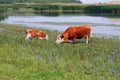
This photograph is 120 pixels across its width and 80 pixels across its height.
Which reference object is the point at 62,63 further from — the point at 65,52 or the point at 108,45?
the point at 108,45

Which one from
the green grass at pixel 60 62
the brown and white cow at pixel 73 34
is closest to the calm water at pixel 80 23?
the brown and white cow at pixel 73 34

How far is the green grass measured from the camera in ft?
30.5

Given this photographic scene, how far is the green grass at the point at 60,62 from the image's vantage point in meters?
9.29

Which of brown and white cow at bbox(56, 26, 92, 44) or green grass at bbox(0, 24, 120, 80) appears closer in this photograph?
green grass at bbox(0, 24, 120, 80)

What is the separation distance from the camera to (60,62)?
1121cm

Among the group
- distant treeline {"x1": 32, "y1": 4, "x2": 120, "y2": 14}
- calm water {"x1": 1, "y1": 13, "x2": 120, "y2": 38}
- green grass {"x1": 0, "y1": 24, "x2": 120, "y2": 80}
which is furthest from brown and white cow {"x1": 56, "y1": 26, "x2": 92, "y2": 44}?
distant treeline {"x1": 32, "y1": 4, "x2": 120, "y2": 14}

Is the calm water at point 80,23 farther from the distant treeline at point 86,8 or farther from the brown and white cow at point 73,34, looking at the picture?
the distant treeline at point 86,8

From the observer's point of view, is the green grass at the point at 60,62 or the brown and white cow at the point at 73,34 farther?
the brown and white cow at the point at 73,34

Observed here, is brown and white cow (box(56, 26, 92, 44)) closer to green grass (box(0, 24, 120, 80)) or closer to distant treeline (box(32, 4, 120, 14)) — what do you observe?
green grass (box(0, 24, 120, 80))

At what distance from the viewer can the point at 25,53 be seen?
13.1 meters

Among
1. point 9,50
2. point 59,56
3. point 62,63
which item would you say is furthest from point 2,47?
point 62,63

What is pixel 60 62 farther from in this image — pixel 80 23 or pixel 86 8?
pixel 86 8

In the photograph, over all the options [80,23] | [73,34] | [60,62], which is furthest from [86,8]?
[60,62]

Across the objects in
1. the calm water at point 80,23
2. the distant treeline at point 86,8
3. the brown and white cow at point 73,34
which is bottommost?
the distant treeline at point 86,8
